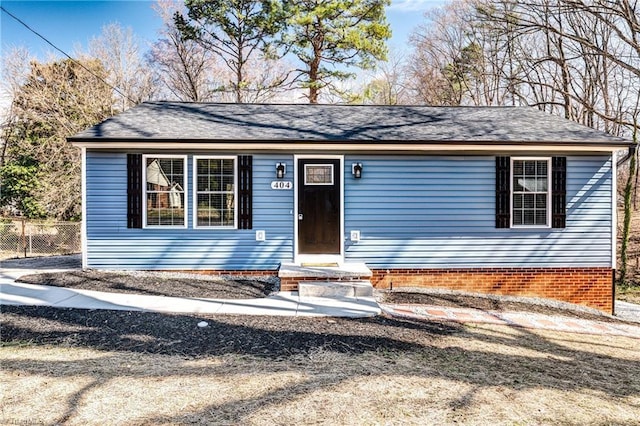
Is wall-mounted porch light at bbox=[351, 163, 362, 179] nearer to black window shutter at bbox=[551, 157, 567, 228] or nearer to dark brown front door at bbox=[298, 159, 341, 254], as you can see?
dark brown front door at bbox=[298, 159, 341, 254]

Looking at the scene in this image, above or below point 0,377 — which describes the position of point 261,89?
above

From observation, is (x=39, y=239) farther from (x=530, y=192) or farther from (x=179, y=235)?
(x=530, y=192)

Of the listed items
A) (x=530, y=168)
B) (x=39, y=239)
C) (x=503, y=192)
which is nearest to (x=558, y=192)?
(x=530, y=168)

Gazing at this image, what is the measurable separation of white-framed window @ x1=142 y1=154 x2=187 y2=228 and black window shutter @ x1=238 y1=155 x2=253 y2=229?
108 centimetres

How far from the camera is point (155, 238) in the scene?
316 inches

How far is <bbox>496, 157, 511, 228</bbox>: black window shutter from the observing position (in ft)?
26.8

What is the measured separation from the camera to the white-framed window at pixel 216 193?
808 cm

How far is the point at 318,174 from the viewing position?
8.29m

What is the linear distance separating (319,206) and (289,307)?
2.68 m

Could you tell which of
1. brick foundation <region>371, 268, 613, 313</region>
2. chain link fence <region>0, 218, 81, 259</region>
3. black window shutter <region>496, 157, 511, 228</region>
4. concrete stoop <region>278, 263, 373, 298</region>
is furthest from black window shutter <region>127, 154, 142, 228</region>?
black window shutter <region>496, 157, 511, 228</region>

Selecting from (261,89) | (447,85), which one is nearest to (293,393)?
(261,89)

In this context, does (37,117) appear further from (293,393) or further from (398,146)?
(293,393)

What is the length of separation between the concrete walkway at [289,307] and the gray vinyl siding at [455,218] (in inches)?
62.6

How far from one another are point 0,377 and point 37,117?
1617 cm
